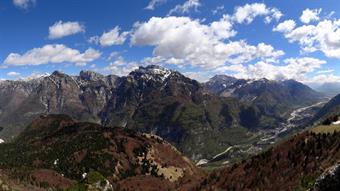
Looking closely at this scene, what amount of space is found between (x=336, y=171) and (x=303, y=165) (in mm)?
170687

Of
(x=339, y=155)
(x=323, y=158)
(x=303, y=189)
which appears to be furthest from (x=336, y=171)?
(x=323, y=158)

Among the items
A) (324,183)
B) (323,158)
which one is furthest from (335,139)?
(324,183)

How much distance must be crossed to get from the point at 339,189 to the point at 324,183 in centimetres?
131

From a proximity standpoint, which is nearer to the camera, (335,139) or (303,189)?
(303,189)

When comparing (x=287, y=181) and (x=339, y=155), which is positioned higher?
(x=339, y=155)

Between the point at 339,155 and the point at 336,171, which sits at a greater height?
the point at 336,171

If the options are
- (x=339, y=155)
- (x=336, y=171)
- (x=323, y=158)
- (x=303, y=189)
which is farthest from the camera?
(x=323, y=158)

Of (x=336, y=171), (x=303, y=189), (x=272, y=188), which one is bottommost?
(x=272, y=188)

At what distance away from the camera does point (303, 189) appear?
5075 cm

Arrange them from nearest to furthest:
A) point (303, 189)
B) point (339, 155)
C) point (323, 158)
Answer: point (303, 189), point (339, 155), point (323, 158)

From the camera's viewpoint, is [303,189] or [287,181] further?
[287,181]

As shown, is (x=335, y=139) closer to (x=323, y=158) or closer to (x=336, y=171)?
(x=323, y=158)

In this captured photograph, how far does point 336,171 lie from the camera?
120 ft

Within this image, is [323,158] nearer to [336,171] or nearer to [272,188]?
[272,188]
